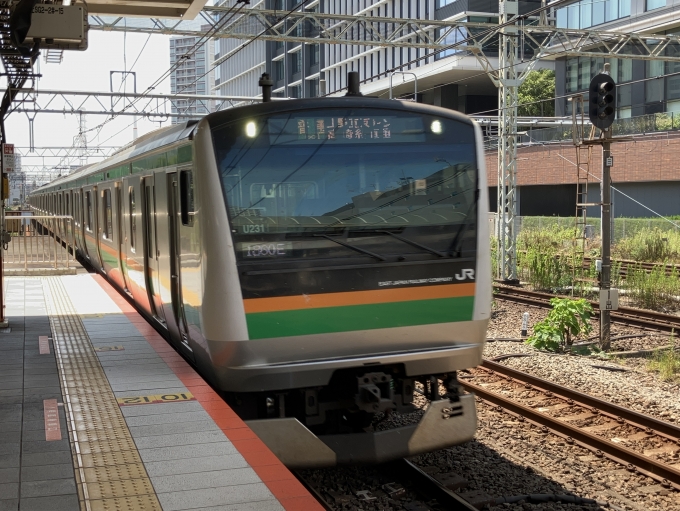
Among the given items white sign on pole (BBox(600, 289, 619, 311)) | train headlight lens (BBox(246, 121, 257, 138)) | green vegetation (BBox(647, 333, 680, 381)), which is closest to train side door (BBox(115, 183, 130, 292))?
train headlight lens (BBox(246, 121, 257, 138))

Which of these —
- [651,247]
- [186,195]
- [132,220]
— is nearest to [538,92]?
[651,247]

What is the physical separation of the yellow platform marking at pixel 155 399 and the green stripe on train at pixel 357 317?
0.97 metres

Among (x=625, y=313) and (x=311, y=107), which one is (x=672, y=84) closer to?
(x=625, y=313)

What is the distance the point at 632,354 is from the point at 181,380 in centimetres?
737

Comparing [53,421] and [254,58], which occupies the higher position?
[254,58]

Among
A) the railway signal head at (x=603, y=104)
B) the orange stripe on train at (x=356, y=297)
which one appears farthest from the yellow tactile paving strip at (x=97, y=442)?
the railway signal head at (x=603, y=104)

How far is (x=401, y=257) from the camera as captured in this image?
21.3ft

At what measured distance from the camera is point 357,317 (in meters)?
6.42

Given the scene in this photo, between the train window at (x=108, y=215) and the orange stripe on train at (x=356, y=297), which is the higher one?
the train window at (x=108, y=215)

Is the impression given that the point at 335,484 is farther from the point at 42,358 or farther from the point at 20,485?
the point at 42,358

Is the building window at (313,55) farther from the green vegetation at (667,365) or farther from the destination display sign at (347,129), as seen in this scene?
the destination display sign at (347,129)

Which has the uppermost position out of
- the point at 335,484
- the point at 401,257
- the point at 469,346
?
the point at 401,257

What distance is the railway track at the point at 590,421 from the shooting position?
7.21m

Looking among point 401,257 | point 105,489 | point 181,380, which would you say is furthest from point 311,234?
point 105,489
